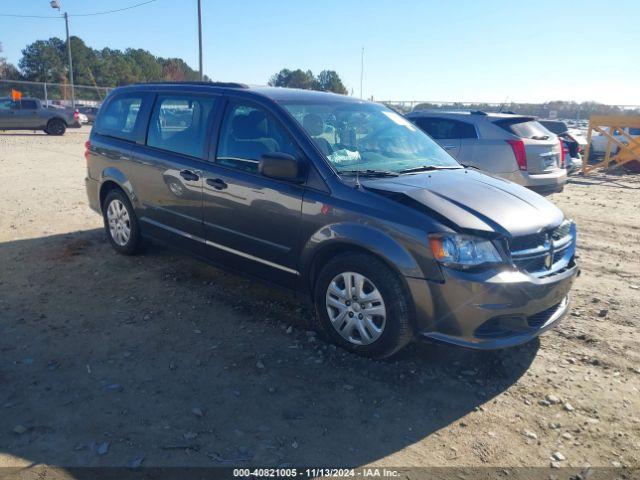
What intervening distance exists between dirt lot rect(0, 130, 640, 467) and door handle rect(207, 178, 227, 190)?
103 cm

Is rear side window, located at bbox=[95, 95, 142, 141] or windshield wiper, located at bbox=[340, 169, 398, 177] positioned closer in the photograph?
windshield wiper, located at bbox=[340, 169, 398, 177]

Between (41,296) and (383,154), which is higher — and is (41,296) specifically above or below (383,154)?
below

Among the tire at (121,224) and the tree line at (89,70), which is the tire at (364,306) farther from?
the tree line at (89,70)

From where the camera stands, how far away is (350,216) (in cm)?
361

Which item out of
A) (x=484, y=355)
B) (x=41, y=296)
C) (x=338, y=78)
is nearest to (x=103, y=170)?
(x=41, y=296)

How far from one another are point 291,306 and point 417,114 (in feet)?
19.7

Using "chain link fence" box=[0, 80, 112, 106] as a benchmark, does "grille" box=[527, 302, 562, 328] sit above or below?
below

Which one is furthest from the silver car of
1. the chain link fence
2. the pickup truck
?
the chain link fence

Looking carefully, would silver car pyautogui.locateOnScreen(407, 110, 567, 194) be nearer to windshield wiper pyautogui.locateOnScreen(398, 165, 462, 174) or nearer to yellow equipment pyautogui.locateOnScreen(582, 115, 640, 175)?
windshield wiper pyautogui.locateOnScreen(398, 165, 462, 174)

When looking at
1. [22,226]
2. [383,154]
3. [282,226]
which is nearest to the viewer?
[282,226]

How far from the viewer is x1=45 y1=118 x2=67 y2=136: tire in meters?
23.9

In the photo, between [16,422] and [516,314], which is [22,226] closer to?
[16,422]

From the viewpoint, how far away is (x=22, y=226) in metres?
7.08

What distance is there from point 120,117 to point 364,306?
3.74m
